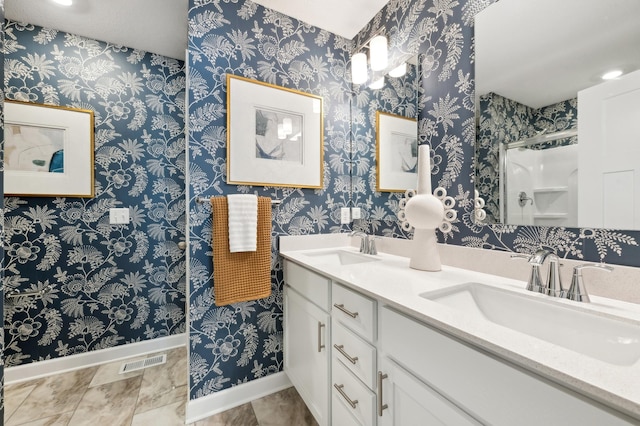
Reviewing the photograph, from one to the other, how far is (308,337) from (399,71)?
5.21 feet

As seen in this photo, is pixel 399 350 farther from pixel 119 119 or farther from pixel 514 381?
pixel 119 119

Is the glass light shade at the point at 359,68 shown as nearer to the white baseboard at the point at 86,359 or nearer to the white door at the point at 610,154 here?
the white door at the point at 610,154

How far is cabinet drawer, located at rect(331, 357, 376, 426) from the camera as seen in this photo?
2.90 ft

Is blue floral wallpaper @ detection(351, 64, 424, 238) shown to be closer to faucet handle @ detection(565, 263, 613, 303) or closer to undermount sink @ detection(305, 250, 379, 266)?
undermount sink @ detection(305, 250, 379, 266)

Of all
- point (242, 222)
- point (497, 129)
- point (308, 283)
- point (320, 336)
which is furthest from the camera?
point (242, 222)

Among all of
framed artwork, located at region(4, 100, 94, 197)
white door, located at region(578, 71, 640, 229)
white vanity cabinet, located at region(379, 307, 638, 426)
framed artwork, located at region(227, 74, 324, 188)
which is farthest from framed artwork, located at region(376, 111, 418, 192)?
framed artwork, located at region(4, 100, 94, 197)

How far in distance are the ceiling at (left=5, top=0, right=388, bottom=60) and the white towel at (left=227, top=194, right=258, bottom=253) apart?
122cm

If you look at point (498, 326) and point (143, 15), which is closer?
point (498, 326)

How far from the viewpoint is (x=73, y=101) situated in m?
1.84

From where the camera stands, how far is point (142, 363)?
1.91m

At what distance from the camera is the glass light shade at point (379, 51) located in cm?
160

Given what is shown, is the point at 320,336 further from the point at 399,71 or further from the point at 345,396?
the point at 399,71

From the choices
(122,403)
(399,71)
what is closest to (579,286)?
(399,71)

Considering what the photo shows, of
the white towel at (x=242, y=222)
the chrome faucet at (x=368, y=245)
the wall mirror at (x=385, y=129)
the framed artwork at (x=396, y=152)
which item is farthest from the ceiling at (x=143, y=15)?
the chrome faucet at (x=368, y=245)
